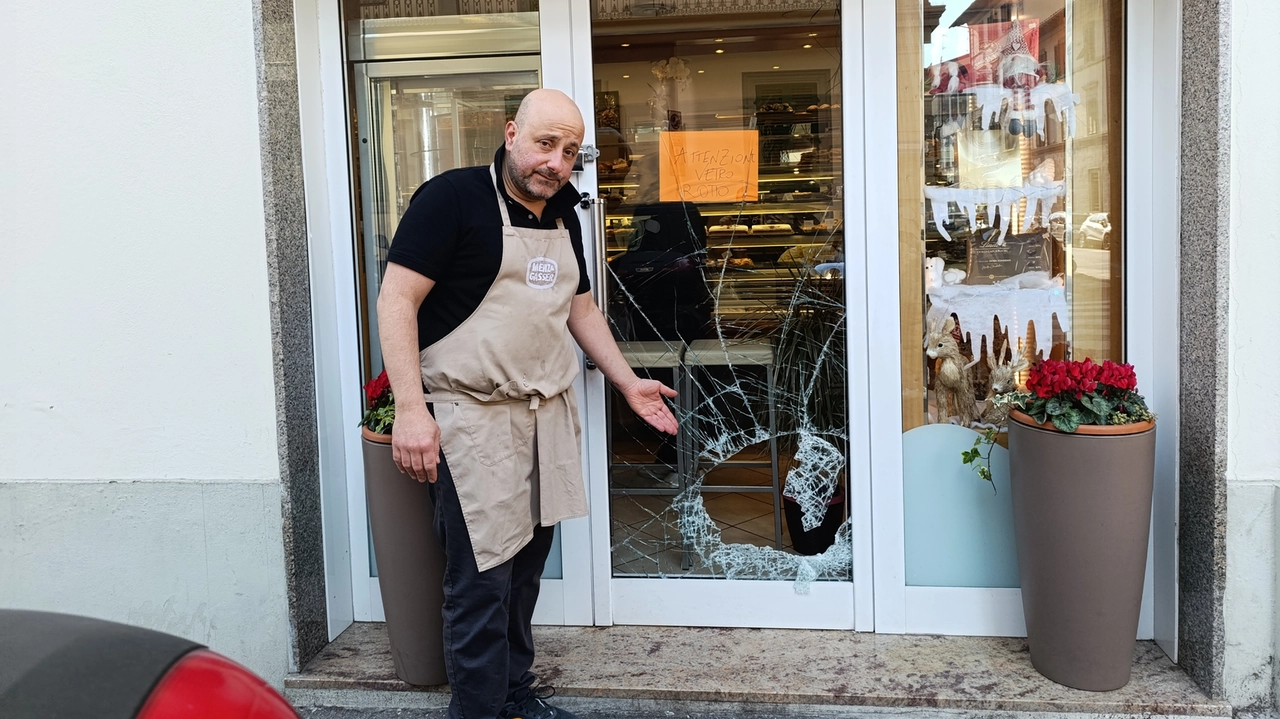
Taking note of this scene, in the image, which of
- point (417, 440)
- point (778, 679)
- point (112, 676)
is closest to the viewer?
point (112, 676)

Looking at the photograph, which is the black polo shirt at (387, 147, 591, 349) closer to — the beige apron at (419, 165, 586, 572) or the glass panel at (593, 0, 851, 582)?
the beige apron at (419, 165, 586, 572)

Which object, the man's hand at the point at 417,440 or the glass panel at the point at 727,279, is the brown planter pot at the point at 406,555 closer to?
the man's hand at the point at 417,440

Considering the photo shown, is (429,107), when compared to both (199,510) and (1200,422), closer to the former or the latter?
(199,510)

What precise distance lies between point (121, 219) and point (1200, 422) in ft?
11.5

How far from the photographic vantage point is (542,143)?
273 cm

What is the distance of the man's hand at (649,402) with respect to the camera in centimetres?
315

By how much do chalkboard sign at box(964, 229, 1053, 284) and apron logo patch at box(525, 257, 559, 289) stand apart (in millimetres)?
1497

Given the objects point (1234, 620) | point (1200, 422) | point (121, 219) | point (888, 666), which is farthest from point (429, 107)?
point (1234, 620)

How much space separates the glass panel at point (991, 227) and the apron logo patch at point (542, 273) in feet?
4.23

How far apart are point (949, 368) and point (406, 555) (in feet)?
6.28

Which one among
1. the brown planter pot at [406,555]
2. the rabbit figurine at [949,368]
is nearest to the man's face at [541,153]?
the brown planter pot at [406,555]

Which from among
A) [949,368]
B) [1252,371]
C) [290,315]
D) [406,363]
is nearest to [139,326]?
[290,315]

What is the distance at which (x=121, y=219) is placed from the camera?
134 inches

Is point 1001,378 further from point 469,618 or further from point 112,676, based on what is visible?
point 112,676
